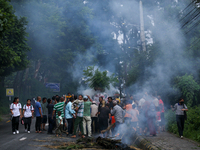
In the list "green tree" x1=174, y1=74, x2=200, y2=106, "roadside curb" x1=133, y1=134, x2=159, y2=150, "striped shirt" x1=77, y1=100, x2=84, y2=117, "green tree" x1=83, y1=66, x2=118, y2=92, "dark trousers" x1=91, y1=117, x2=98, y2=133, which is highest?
"green tree" x1=83, y1=66, x2=118, y2=92

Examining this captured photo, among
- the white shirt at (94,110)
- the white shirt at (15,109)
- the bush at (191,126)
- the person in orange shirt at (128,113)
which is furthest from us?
the white shirt at (94,110)

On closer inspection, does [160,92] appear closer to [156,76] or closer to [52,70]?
[156,76]

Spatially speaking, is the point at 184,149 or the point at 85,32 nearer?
the point at 184,149

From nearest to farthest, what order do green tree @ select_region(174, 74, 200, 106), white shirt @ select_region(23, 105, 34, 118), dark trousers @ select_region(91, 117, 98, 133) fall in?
white shirt @ select_region(23, 105, 34, 118) < dark trousers @ select_region(91, 117, 98, 133) < green tree @ select_region(174, 74, 200, 106)

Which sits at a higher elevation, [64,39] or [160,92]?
[64,39]

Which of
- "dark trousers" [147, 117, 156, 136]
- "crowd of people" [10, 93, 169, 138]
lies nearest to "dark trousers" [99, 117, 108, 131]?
"crowd of people" [10, 93, 169, 138]

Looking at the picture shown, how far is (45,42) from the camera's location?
88.0ft

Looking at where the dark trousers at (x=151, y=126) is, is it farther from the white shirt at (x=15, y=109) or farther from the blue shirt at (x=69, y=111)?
the white shirt at (x=15, y=109)

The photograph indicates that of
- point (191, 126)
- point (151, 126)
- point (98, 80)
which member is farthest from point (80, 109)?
point (98, 80)

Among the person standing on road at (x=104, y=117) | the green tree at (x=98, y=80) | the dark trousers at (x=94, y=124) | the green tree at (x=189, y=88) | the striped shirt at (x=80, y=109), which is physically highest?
the green tree at (x=98, y=80)

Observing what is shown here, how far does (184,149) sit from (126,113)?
12.1ft

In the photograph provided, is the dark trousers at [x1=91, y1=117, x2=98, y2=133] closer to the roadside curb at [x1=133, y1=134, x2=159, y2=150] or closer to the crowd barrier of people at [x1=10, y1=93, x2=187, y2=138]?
the crowd barrier of people at [x1=10, y1=93, x2=187, y2=138]

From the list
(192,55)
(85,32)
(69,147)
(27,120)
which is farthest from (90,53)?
(69,147)

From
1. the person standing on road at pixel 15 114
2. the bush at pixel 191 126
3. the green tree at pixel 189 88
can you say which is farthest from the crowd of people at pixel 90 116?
the green tree at pixel 189 88
